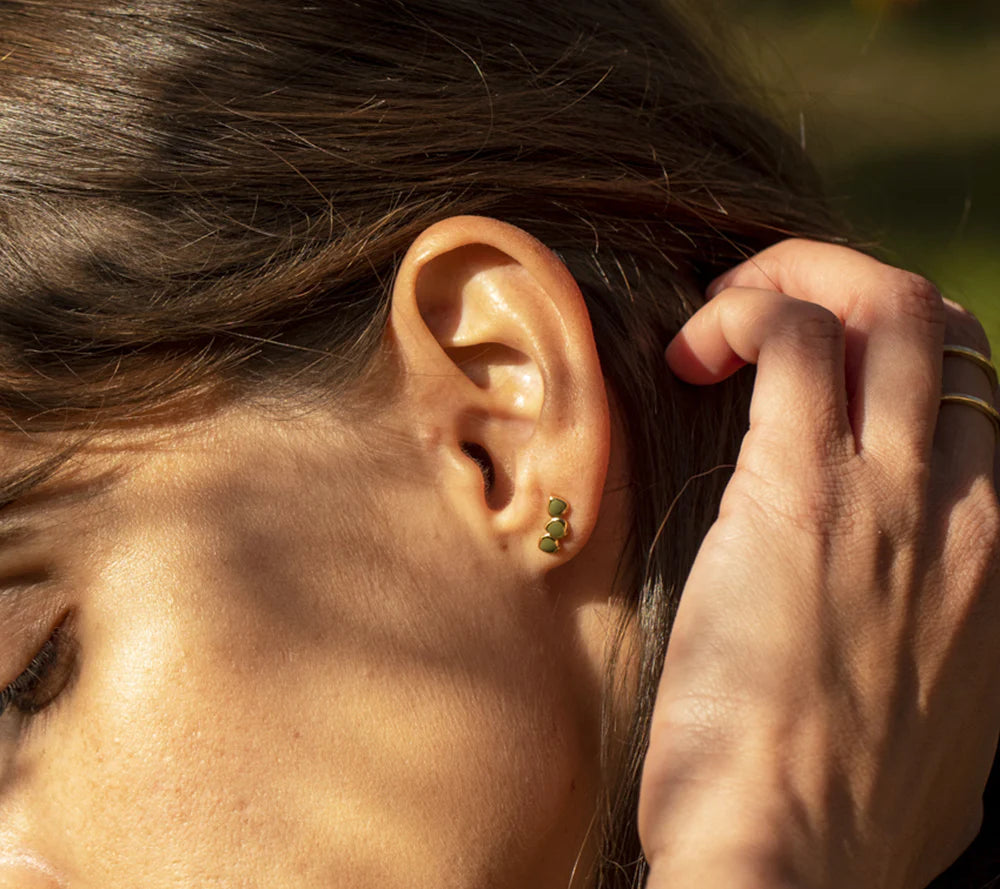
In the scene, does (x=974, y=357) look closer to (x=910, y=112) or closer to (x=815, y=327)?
(x=815, y=327)

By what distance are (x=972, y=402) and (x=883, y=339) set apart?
18 cm

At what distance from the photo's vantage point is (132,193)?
5.42 ft

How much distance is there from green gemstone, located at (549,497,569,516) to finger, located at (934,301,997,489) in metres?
0.57

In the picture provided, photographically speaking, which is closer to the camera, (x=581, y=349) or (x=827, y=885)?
(x=827, y=885)

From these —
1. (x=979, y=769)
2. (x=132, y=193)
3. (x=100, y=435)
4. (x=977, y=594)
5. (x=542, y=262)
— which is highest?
(x=132, y=193)

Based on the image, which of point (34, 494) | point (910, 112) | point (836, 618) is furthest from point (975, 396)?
point (910, 112)

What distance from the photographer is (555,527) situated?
167 centimetres

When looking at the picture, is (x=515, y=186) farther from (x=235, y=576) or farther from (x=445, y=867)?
(x=445, y=867)

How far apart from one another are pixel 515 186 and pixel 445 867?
0.99 metres

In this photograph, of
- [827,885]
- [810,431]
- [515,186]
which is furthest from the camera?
[515,186]

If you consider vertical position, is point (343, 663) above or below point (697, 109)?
below

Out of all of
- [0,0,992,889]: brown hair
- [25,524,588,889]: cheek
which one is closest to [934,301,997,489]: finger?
[0,0,992,889]: brown hair

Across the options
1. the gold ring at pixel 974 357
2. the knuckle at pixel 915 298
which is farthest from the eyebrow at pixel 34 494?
the gold ring at pixel 974 357

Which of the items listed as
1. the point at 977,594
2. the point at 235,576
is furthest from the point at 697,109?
the point at 235,576
